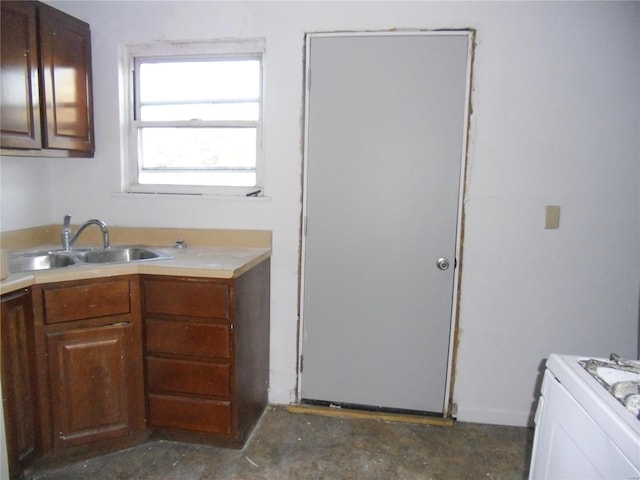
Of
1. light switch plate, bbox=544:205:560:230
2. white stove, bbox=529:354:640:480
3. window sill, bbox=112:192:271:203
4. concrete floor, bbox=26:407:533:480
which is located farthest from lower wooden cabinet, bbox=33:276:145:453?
light switch plate, bbox=544:205:560:230

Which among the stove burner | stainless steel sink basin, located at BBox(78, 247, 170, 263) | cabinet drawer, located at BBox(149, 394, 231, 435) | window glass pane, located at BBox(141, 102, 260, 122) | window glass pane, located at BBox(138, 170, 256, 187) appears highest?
window glass pane, located at BBox(141, 102, 260, 122)

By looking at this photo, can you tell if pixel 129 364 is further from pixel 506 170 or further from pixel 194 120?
pixel 506 170

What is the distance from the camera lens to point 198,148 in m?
2.47

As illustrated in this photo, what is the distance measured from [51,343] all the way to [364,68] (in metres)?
1.97

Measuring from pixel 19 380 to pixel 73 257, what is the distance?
73 cm

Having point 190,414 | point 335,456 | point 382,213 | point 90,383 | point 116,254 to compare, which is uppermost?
point 382,213

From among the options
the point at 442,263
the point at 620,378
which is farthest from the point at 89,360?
the point at 620,378

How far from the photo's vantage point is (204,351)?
73.8 inches

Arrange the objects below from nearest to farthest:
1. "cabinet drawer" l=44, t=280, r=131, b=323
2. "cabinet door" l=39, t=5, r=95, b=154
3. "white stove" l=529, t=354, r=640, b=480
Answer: "white stove" l=529, t=354, r=640, b=480 < "cabinet drawer" l=44, t=280, r=131, b=323 < "cabinet door" l=39, t=5, r=95, b=154

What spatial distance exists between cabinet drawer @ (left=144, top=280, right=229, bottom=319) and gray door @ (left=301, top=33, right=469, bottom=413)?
623 mm

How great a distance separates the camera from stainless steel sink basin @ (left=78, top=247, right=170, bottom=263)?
2268mm

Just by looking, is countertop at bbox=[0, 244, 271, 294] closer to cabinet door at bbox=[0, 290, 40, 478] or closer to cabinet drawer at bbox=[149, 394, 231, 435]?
cabinet door at bbox=[0, 290, 40, 478]

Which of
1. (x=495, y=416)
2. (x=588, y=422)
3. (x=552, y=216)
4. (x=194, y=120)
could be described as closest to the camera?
(x=588, y=422)

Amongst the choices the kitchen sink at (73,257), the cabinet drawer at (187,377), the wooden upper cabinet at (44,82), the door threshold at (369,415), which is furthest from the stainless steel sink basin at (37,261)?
the door threshold at (369,415)
